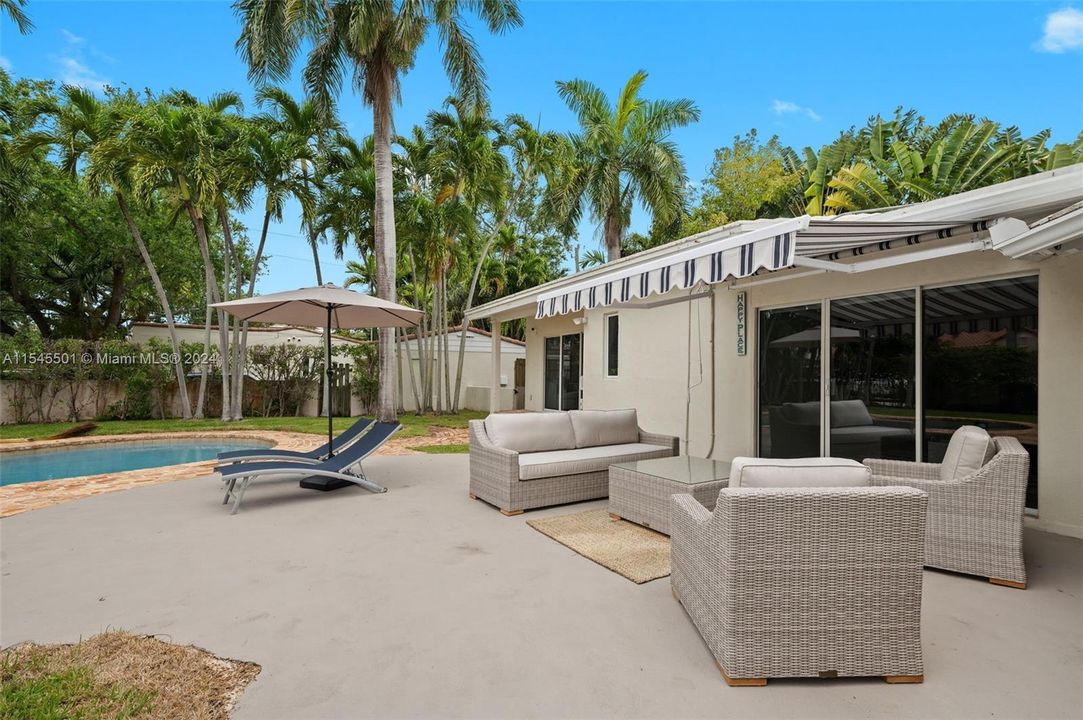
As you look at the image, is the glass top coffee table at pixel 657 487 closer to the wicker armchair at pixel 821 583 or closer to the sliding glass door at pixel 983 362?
the wicker armchair at pixel 821 583

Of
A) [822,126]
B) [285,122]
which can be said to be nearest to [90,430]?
[285,122]

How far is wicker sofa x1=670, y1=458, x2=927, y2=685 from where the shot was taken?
260cm

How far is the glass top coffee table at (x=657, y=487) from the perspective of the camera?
16.5 ft

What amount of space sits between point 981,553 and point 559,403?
11.8 m

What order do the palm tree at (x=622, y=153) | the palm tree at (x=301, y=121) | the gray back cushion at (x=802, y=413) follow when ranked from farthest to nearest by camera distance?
the palm tree at (x=622, y=153) < the palm tree at (x=301, y=121) < the gray back cushion at (x=802, y=413)

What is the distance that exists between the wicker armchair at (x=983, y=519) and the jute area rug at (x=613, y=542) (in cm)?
178

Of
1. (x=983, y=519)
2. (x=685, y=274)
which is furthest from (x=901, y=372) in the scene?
(x=685, y=274)

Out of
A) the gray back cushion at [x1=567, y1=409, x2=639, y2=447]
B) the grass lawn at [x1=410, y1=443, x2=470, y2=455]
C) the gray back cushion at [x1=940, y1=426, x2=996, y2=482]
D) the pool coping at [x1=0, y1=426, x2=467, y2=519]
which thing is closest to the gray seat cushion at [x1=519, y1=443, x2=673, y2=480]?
the gray back cushion at [x1=567, y1=409, x2=639, y2=447]

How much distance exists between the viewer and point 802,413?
292 inches

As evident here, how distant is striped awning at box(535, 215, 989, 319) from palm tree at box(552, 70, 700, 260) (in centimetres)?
1414

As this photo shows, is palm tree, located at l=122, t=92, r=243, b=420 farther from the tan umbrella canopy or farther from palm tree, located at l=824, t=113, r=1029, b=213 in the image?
palm tree, located at l=824, t=113, r=1029, b=213

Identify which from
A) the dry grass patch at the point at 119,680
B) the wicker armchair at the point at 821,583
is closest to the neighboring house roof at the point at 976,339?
the wicker armchair at the point at 821,583

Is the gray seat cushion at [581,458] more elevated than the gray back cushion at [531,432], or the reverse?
the gray back cushion at [531,432]

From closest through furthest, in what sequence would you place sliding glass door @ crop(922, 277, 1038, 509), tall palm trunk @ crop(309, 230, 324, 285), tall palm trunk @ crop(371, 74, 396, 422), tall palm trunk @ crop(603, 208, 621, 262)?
sliding glass door @ crop(922, 277, 1038, 509) → tall palm trunk @ crop(371, 74, 396, 422) → tall palm trunk @ crop(309, 230, 324, 285) → tall palm trunk @ crop(603, 208, 621, 262)
